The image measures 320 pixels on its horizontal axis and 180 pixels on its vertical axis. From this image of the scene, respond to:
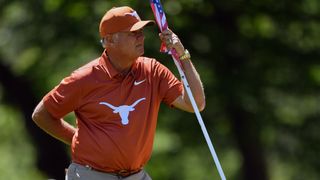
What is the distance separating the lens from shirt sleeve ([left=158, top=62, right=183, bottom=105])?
7074 millimetres

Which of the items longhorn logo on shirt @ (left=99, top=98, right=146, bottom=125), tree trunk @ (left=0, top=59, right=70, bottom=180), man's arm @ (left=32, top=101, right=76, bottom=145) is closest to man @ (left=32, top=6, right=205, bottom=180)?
longhorn logo on shirt @ (left=99, top=98, right=146, bottom=125)

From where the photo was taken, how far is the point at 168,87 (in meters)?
7.08

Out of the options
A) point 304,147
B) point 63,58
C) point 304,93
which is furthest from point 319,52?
point 63,58

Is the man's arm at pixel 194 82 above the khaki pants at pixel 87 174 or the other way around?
above

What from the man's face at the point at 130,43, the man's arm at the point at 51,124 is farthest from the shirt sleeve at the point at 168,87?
the man's arm at the point at 51,124

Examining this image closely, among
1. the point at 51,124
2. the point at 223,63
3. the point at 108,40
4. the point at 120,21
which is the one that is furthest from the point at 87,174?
the point at 223,63

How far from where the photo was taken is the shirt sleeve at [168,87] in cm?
707

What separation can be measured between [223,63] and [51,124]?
995 cm

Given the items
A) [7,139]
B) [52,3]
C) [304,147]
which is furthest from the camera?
[7,139]

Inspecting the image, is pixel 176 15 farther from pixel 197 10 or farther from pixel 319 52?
pixel 319 52

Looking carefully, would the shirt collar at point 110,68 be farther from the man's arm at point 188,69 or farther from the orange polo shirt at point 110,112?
the man's arm at point 188,69

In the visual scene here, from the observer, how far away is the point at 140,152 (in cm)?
691

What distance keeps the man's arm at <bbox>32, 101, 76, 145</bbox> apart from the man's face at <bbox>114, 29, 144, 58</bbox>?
0.69 meters

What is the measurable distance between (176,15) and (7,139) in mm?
8506
